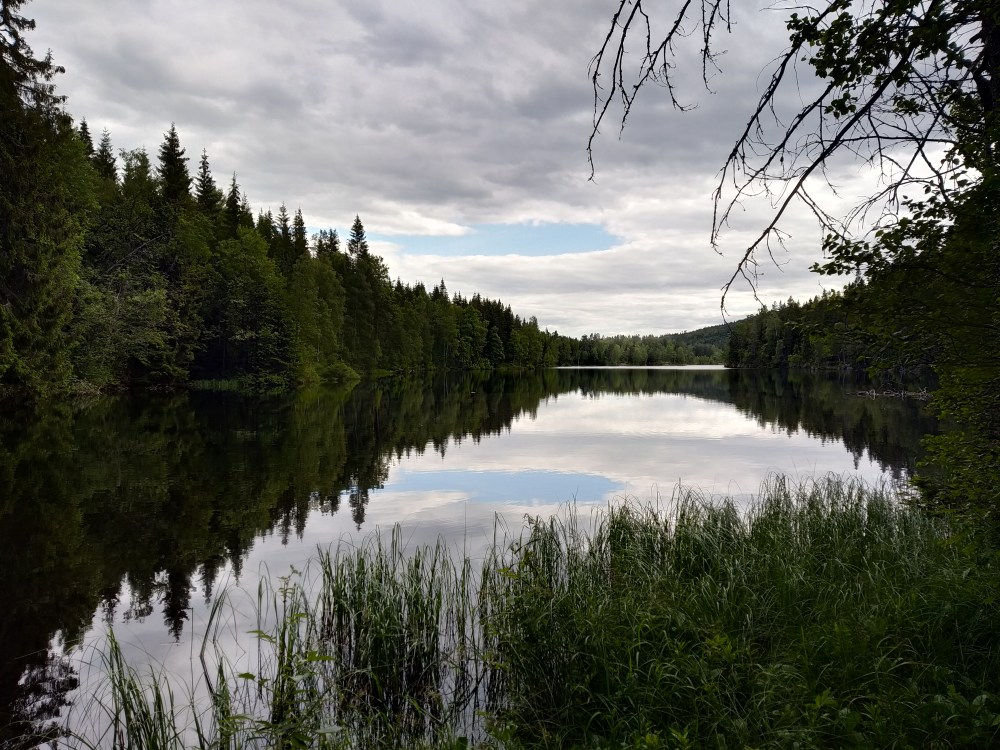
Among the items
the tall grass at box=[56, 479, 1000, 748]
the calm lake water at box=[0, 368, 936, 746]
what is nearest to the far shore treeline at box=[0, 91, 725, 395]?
the calm lake water at box=[0, 368, 936, 746]

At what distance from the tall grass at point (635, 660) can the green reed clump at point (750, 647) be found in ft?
0.07

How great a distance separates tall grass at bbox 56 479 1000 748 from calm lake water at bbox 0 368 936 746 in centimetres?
193

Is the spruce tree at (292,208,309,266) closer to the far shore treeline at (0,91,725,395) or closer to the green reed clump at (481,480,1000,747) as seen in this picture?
the far shore treeline at (0,91,725,395)

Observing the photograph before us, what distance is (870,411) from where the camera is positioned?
121 feet

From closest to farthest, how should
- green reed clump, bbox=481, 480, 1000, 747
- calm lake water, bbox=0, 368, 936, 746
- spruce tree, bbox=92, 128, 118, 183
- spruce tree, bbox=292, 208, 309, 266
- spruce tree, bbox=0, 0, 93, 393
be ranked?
green reed clump, bbox=481, 480, 1000, 747 → calm lake water, bbox=0, 368, 936, 746 → spruce tree, bbox=0, 0, 93, 393 → spruce tree, bbox=92, 128, 118, 183 → spruce tree, bbox=292, 208, 309, 266

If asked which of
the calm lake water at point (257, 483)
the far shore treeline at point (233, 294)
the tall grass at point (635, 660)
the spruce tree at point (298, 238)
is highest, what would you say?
the spruce tree at point (298, 238)

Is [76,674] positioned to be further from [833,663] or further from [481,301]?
[481,301]

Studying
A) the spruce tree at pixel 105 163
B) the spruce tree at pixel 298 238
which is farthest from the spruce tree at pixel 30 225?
the spruce tree at pixel 298 238

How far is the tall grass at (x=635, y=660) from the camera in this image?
4250 mm

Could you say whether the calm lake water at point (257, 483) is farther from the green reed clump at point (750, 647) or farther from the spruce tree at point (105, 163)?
the spruce tree at point (105, 163)

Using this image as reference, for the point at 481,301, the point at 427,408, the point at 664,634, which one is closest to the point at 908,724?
the point at 664,634

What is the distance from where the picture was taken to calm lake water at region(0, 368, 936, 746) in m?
8.02

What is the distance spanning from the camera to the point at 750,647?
16.7ft

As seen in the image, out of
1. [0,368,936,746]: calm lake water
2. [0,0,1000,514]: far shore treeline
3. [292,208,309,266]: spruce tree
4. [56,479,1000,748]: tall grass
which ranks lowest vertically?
[0,368,936,746]: calm lake water
